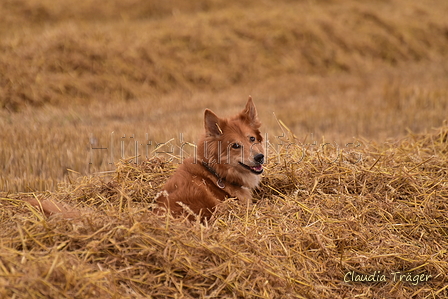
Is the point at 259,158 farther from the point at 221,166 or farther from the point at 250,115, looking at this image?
the point at 250,115

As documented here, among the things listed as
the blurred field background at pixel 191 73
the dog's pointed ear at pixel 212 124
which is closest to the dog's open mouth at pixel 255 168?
the dog's pointed ear at pixel 212 124

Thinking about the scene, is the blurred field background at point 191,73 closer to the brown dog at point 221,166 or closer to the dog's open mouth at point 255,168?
the brown dog at point 221,166

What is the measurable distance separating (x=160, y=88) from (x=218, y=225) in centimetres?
767

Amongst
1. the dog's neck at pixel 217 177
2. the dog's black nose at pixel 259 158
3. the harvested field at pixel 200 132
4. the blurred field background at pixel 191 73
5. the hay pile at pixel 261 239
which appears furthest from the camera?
the blurred field background at pixel 191 73

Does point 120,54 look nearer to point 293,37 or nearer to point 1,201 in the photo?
point 293,37

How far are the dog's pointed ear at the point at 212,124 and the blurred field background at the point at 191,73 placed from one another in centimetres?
200

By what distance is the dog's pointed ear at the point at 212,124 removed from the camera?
4305 millimetres

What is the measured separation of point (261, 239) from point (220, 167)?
3.22ft

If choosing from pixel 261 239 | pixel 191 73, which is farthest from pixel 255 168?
pixel 191 73

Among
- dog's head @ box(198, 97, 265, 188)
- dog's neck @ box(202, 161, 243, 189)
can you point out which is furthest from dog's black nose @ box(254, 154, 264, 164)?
dog's neck @ box(202, 161, 243, 189)

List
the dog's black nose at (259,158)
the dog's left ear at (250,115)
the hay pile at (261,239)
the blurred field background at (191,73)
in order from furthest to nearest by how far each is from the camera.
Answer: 1. the blurred field background at (191,73)
2. the dog's left ear at (250,115)
3. the dog's black nose at (259,158)
4. the hay pile at (261,239)

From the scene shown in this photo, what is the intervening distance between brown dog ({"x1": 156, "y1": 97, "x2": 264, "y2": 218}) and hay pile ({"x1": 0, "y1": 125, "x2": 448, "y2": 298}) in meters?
0.20

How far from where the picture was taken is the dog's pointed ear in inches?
169

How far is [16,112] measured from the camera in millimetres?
9109
